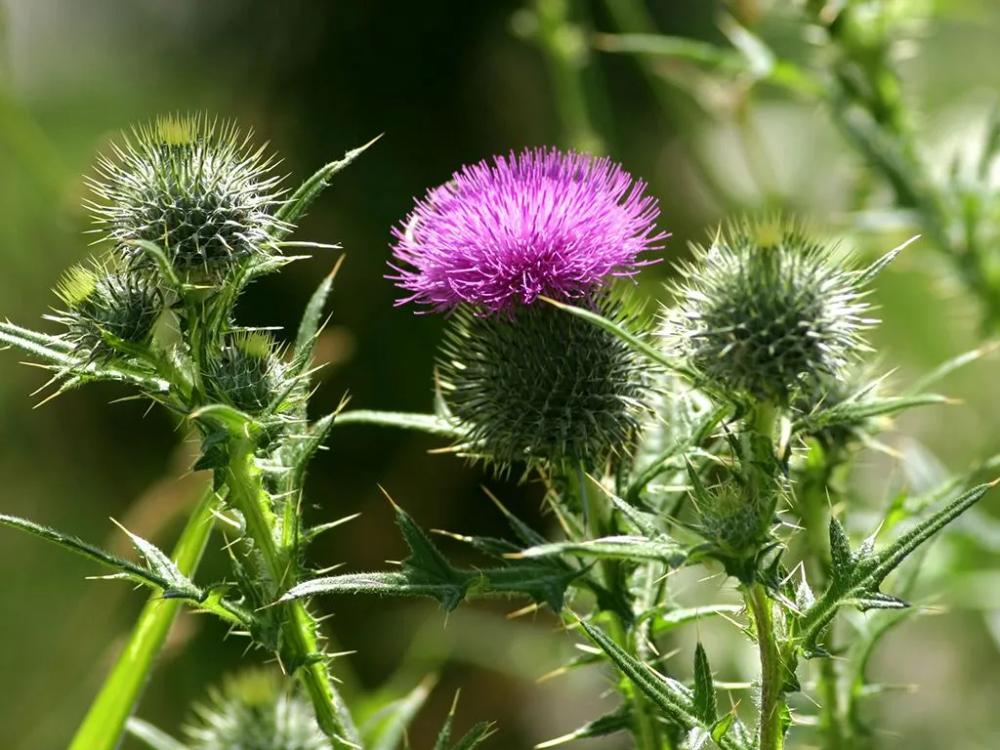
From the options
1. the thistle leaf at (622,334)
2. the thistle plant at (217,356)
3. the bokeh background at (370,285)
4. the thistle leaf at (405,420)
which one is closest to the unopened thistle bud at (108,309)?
the thistle plant at (217,356)

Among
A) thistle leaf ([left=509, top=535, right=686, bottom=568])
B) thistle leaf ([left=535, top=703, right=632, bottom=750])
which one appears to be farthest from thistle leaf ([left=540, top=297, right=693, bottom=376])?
thistle leaf ([left=535, top=703, right=632, bottom=750])

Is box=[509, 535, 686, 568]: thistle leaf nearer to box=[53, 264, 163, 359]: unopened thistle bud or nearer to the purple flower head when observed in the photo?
the purple flower head

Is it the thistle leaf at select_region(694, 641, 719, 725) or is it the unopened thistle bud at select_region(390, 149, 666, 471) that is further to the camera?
the unopened thistle bud at select_region(390, 149, 666, 471)

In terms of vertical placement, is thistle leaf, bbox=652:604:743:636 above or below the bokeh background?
below

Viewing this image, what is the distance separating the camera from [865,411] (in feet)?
5.28

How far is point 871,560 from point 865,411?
21 cm

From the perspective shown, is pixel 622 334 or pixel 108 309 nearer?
pixel 622 334

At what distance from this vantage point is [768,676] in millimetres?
1587

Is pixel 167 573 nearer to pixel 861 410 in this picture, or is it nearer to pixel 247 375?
pixel 247 375

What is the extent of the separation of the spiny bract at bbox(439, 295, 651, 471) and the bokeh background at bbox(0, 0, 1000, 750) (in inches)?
102

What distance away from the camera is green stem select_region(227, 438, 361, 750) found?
5.44 ft

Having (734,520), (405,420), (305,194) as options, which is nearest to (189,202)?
(305,194)

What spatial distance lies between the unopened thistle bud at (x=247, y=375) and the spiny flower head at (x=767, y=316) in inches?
24.1

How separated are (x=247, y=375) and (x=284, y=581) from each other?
305 mm
